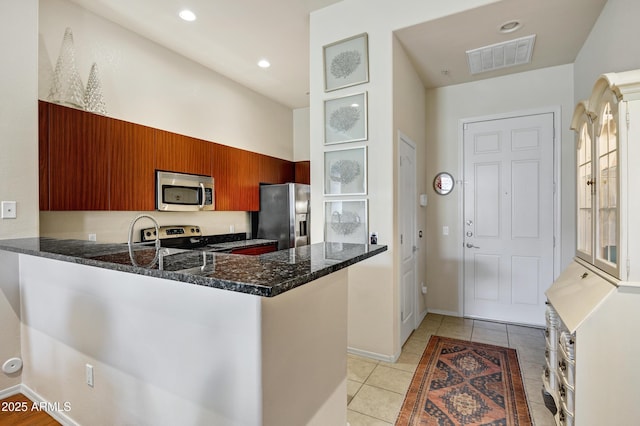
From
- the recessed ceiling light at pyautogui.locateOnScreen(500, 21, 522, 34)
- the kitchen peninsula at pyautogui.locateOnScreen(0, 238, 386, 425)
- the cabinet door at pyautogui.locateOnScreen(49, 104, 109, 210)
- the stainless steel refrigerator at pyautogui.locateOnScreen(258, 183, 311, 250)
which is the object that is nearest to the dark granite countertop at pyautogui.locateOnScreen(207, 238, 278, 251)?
the stainless steel refrigerator at pyautogui.locateOnScreen(258, 183, 311, 250)

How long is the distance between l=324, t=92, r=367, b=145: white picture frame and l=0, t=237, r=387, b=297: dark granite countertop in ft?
4.60

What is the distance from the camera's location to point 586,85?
2982 mm

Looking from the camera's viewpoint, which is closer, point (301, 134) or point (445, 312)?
point (445, 312)

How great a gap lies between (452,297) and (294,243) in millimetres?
2180

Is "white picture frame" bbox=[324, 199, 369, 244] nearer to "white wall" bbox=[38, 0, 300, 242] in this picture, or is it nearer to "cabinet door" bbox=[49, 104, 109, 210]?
"white wall" bbox=[38, 0, 300, 242]

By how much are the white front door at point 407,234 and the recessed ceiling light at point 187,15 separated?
230 centimetres

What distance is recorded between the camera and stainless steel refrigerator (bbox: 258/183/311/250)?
14.4ft

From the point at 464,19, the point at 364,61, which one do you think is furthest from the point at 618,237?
the point at 364,61

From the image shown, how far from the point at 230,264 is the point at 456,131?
11.9 feet

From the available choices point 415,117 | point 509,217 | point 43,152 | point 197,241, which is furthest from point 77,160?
point 509,217

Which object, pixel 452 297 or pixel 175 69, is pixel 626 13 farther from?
pixel 175 69

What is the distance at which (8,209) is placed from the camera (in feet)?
7.27

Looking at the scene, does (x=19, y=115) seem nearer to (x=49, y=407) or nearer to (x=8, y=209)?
(x=8, y=209)

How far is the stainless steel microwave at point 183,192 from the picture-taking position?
3.32 meters
